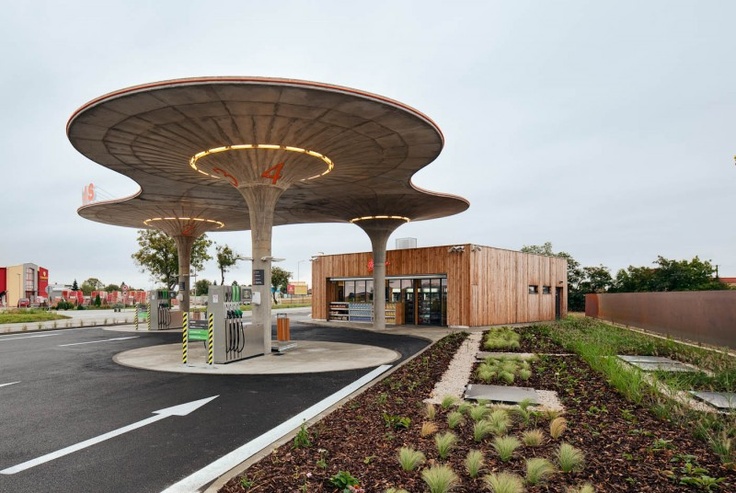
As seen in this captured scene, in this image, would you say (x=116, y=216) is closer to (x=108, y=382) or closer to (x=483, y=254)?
(x=108, y=382)

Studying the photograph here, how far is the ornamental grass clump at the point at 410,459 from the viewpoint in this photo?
4.96m

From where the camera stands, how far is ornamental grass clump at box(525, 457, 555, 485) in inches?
182

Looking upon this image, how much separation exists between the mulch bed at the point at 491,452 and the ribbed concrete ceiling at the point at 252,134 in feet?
23.4

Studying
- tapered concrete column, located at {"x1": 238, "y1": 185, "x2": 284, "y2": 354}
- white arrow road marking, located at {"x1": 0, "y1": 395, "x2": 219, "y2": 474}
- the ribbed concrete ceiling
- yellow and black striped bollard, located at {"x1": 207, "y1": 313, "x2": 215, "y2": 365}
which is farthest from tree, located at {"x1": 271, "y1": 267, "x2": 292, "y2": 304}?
white arrow road marking, located at {"x1": 0, "y1": 395, "x2": 219, "y2": 474}

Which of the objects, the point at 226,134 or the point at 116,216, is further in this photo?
the point at 116,216

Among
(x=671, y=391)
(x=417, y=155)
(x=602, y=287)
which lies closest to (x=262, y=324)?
(x=417, y=155)

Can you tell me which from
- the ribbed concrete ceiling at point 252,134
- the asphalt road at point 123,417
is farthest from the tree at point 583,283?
the asphalt road at point 123,417

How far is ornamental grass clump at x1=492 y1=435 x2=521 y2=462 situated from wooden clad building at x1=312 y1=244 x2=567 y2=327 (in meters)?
20.8

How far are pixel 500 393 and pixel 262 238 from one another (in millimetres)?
9794

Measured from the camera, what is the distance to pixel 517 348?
1540cm

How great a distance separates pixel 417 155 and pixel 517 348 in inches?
288

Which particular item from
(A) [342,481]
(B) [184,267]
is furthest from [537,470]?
(B) [184,267]

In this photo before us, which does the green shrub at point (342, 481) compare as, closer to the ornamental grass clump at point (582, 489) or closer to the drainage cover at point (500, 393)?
the ornamental grass clump at point (582, 489)

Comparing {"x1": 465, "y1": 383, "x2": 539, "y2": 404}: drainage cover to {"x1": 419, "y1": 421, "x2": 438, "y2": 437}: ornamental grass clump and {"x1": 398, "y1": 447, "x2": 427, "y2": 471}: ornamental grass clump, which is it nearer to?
{"x1": 419, "y1": 421, "x2": 438, "y2": 437}: ornamental grass clump
